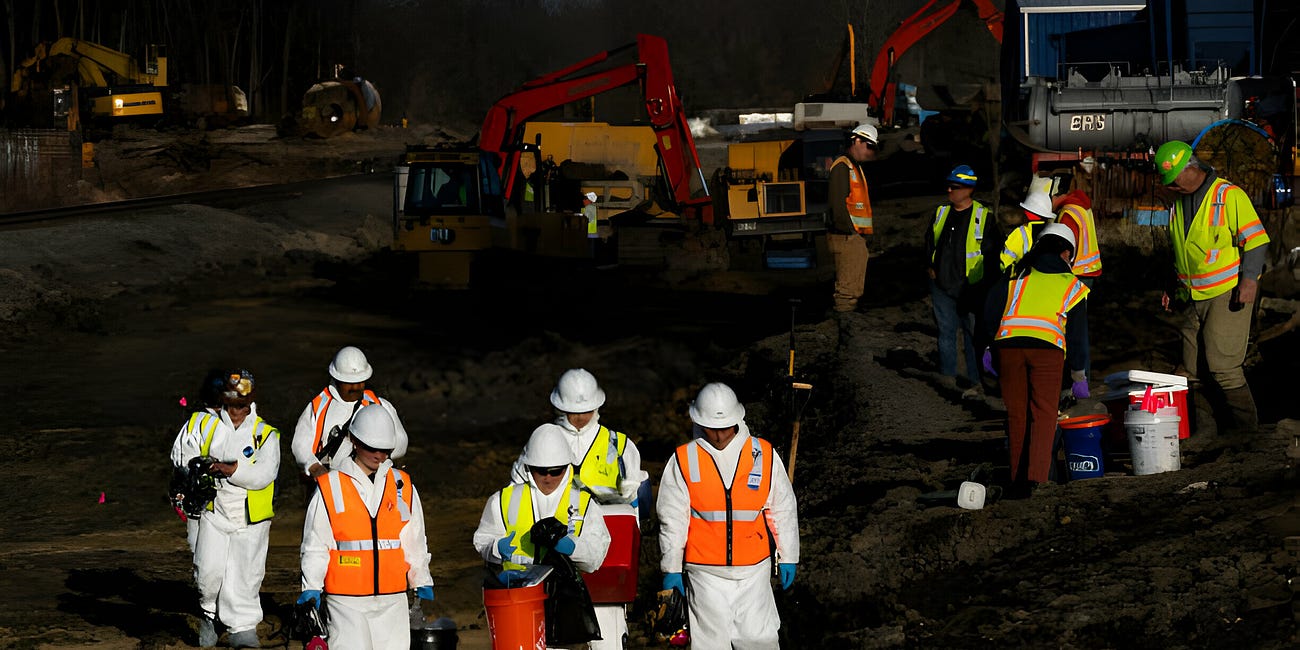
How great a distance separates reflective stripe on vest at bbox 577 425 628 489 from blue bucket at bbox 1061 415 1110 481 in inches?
144

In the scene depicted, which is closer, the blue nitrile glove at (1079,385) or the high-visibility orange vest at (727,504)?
the high-visibility orange vest at (727,504)

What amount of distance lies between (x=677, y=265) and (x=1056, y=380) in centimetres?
1610

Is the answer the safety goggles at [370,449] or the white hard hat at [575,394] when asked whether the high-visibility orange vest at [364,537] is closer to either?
the safety goggles at [370,449]

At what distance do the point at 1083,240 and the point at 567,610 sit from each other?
6683mm

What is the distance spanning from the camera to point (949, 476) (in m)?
10.9

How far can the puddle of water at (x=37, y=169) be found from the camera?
1486 inches

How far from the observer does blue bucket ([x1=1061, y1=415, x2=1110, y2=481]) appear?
9.61 meters

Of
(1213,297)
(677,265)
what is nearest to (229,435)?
(1213,297)

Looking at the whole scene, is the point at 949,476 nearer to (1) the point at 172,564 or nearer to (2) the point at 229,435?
(2) the point at 229,435

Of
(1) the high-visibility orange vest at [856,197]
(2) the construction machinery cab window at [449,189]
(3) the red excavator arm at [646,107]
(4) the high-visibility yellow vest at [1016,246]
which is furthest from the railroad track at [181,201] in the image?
(4) the high-visibility yellow vest at [1016,246]

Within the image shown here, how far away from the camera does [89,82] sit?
51312 millimetres

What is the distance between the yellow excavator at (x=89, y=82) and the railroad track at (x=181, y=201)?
37.9 ft

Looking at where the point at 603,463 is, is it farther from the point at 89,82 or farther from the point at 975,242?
the point at 89,82

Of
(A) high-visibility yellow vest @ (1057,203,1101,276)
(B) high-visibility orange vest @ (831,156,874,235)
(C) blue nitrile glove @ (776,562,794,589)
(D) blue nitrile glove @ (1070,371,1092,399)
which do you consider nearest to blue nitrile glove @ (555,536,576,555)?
(C) blue nitrile glove @ (776,562,794,589)
